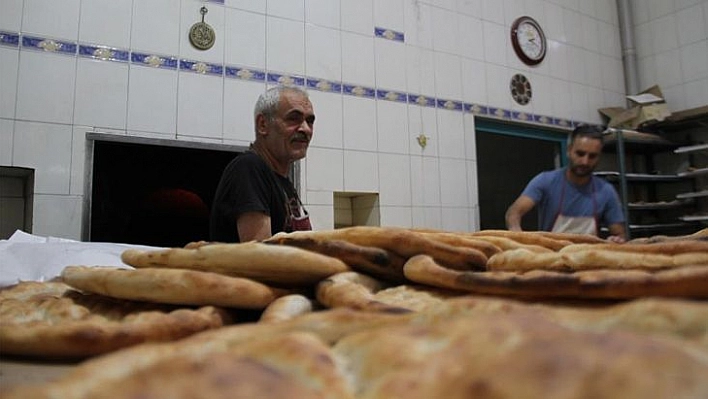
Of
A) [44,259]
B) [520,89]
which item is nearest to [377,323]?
[44,259]

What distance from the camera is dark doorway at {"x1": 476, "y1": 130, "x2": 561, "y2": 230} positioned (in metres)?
5.65

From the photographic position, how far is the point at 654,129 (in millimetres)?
5840

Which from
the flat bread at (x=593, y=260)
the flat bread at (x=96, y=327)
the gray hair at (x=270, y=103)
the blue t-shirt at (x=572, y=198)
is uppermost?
the gray hair at (x=270, y=103)

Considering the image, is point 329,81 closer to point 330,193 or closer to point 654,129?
point 330,193

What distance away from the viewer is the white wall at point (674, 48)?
5777mm

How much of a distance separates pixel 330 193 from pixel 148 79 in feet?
5.12

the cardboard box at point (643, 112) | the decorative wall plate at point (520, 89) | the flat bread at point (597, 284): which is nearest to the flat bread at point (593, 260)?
the flat bread at point (597, 284)

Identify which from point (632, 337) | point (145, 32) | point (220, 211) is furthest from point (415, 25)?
point (632, 337)

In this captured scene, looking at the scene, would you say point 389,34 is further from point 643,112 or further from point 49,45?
point 643,112

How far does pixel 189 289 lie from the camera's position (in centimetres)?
84

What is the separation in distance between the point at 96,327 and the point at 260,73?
131 inches

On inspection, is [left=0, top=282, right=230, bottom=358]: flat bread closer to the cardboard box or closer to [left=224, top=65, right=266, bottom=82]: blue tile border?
[left=224, top=65, right=266, bottom=82]: blue tile border

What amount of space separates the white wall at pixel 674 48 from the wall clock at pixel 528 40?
1750mm

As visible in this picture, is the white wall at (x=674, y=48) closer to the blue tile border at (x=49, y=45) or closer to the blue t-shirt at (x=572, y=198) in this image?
the blue t-shirt at (x=572, y=198)
